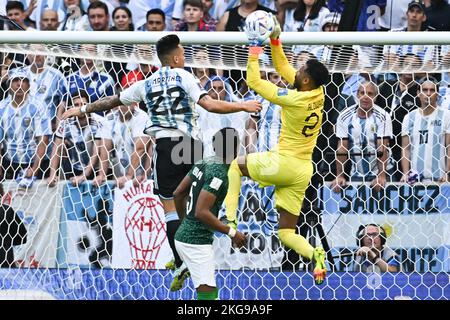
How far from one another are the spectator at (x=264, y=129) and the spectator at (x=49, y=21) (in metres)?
3.15

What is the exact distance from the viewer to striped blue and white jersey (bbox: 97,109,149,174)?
9.66m

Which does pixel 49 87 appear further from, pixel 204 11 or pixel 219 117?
pixel 204 11

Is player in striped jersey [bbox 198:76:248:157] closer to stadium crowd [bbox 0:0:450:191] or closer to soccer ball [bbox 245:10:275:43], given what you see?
stadium crowd [bbox 0:0:450:191]

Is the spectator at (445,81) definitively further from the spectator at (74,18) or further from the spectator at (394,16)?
the spectator at (74,18)

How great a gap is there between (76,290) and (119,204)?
2.67 feet

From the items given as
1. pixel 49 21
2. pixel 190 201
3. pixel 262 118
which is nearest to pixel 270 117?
pixel 262 118

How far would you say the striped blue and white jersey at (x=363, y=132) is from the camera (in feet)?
30.5

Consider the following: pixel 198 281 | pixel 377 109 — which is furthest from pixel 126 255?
pixel 377 109

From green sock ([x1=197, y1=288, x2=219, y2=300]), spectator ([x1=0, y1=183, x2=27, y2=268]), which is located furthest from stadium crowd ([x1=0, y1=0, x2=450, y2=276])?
green sock ([x1=197, y1=288, x2=219, y2=300])

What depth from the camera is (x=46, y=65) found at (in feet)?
32.0

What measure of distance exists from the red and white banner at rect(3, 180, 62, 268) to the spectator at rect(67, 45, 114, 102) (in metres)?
0.86

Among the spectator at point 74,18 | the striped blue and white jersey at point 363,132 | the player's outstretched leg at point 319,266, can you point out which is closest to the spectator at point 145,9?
the spectator at point 74,18

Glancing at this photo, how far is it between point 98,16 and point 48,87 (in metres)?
1.89
